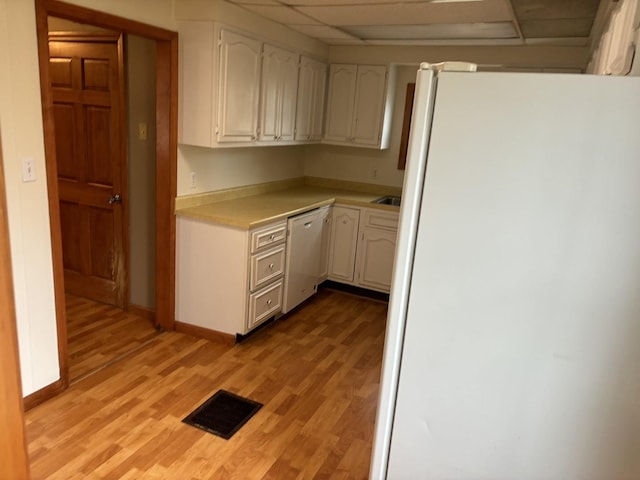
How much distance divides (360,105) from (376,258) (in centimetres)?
146

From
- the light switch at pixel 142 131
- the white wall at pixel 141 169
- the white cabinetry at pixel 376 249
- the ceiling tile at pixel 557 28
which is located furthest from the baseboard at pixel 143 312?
the ceiling tile at pixel 557 28

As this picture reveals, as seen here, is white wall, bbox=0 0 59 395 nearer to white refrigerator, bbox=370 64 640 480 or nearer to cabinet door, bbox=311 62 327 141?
white refrigerator, bbox=370 64 640 480

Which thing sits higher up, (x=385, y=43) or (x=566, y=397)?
(x=385, y=43)

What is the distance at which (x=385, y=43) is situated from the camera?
13.9ft

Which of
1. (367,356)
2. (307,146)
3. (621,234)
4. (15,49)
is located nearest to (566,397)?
(621,234)

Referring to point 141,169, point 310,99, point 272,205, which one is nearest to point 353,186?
point 310,99

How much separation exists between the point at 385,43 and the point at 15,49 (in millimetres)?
3011

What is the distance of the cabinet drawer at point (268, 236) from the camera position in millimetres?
3184

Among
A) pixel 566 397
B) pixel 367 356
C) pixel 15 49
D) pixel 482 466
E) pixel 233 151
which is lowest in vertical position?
pixel 367 356

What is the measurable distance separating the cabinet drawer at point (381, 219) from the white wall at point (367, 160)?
625 mm

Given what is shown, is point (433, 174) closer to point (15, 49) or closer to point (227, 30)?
point (15, 49)

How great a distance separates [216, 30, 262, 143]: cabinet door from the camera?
307 cm

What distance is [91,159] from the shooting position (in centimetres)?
357

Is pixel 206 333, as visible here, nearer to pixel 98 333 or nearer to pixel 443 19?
pixel 98 333
